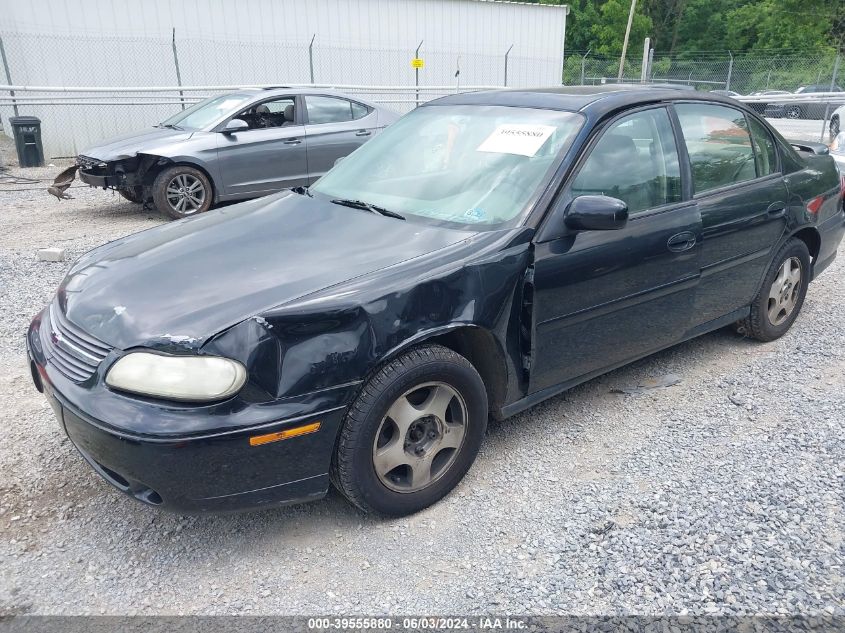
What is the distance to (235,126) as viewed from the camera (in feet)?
27.1

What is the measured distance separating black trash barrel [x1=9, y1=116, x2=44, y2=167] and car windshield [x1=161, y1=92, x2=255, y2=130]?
5135 millimetres

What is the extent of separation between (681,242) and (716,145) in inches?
30.9

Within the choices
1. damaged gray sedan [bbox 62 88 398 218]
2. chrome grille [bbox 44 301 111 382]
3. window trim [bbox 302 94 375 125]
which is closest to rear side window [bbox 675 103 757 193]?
chrome grille [bbox 44 301 111 382]

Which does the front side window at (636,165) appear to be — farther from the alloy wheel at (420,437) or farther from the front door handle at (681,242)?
the alloy wheel at (420,437)

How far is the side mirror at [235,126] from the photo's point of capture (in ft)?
26.9

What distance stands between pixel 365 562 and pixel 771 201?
3.19 m

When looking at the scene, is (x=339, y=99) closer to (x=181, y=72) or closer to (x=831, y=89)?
(x=181, y=72)

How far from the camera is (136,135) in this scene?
8.38 meters

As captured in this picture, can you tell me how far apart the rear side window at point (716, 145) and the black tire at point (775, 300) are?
0.62 metres

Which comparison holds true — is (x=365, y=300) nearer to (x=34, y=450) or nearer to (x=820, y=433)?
(x=34, y=450)

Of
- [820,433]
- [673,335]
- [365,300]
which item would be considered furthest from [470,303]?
[820,433]

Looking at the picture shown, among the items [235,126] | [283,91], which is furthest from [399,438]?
[283,91]

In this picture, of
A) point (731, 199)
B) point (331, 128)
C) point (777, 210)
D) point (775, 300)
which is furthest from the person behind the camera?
point (331, 128)

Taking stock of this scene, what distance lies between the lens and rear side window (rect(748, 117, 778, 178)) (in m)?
4.18
